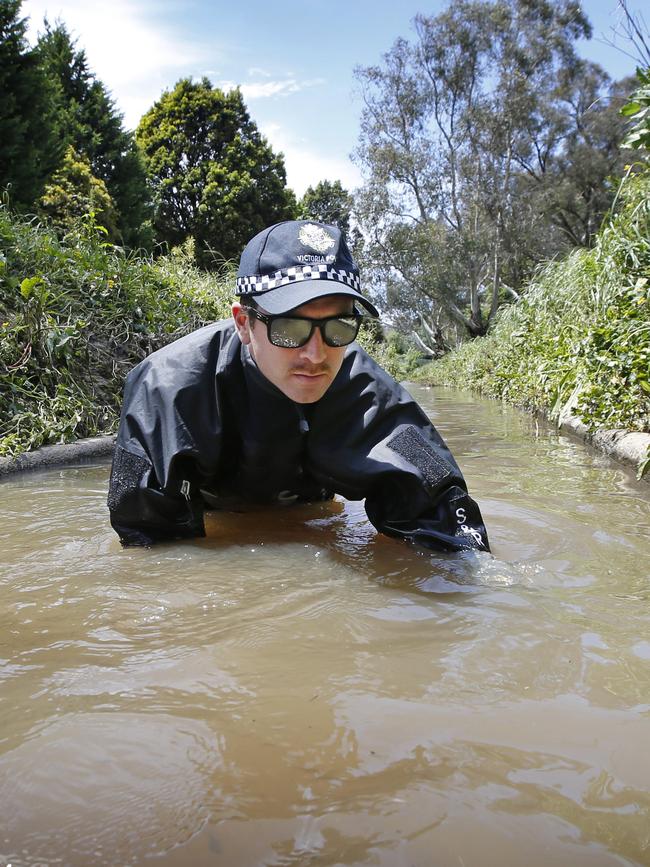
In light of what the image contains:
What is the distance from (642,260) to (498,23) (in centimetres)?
2107

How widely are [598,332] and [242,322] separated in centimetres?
325

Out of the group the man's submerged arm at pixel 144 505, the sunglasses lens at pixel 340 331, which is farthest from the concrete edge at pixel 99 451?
the sunglasses lens at pixel 340 331

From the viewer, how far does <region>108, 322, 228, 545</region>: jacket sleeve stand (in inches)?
89.3

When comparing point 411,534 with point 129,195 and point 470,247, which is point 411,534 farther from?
point 470,247

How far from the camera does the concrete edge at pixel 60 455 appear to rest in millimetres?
3925

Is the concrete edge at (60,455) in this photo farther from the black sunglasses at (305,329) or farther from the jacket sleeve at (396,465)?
the black sunglasses at (305,329)

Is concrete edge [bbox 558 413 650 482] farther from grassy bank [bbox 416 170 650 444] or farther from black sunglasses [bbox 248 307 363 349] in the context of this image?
black sunglasses [bbox 248 307 363 349]

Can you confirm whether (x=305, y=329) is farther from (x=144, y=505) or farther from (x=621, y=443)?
(x=621, y=443)

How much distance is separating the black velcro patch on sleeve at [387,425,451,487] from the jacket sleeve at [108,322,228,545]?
60 centimetres

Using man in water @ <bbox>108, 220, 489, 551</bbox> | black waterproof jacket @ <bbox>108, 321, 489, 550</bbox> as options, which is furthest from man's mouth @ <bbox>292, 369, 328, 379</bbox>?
black waterproof jacket @ <bbox>108, 321, 489, 550</bbox>

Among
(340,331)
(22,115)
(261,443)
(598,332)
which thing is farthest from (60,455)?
(22,115)

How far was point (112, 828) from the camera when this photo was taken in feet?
3.06

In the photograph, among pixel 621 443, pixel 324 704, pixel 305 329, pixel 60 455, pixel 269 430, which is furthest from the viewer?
pixel 60 455

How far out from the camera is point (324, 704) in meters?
1.28
